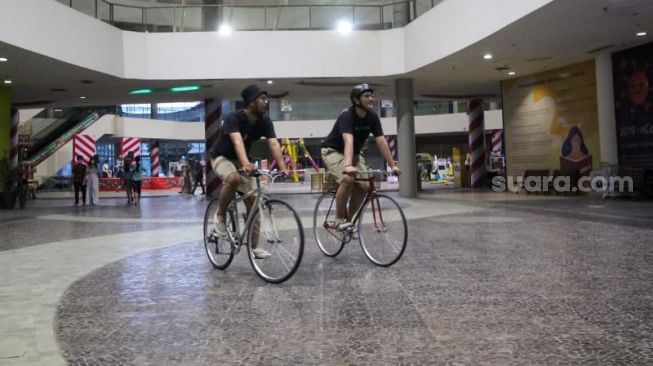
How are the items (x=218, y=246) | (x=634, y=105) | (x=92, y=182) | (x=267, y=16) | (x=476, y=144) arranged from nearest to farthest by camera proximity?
(x=218, y=246), (x=634, y=105), (x=267, y=16), (x=92, y=182), (x=476, y=144)

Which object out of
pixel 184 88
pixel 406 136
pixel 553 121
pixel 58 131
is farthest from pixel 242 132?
pixel 58 131

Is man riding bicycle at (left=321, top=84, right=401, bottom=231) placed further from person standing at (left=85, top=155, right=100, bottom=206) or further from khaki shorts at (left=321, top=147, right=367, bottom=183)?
person standing at (left=85, top=155, right=100, bottom=206)

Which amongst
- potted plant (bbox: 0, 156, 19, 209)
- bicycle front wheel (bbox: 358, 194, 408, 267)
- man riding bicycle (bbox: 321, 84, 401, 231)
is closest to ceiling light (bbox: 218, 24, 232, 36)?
potted plant (bbox: 0, 156, 19, 209)

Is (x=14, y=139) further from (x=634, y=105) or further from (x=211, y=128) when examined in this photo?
(x=634, y=105)

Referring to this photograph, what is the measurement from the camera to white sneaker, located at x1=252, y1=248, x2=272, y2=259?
A: 459 cm

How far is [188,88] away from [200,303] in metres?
14.9

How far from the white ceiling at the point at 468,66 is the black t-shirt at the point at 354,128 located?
5.97 m

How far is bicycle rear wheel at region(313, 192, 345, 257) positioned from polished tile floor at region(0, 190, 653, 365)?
0.16 meters

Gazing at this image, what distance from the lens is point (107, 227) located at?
9.50m

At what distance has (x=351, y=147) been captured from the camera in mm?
5066

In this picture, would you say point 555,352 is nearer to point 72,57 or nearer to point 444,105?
point 72,57

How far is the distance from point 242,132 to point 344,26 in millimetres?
11999

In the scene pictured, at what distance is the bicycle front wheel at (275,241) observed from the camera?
4.41 meters

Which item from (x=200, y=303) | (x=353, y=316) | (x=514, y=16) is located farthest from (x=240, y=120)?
(x=514, y=16)
